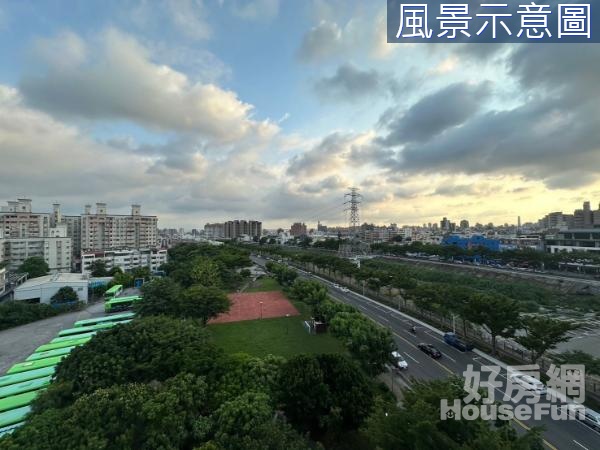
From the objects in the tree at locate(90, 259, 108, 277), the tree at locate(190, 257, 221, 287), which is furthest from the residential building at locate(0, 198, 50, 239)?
the tree at locate(190, 257, 221, 287)

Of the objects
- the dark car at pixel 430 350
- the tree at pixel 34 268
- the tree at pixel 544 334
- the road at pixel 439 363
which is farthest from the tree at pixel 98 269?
the tree at pixel 544 334

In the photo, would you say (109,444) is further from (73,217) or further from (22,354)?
(73,217)

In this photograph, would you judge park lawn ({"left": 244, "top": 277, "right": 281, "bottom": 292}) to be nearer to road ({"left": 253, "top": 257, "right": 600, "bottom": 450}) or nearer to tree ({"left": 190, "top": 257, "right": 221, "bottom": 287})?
tree ({"left": 190, "top": 257, "right": 221, "bottom": 287})

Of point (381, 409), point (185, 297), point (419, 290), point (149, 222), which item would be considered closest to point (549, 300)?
point (419, 290)

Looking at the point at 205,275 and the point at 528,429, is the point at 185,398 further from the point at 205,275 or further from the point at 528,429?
the point at 205,275

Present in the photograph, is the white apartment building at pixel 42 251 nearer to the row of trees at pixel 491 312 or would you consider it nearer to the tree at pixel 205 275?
the tree at pixel 205 275

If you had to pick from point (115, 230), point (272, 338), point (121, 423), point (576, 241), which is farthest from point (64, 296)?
point (576, 241)
